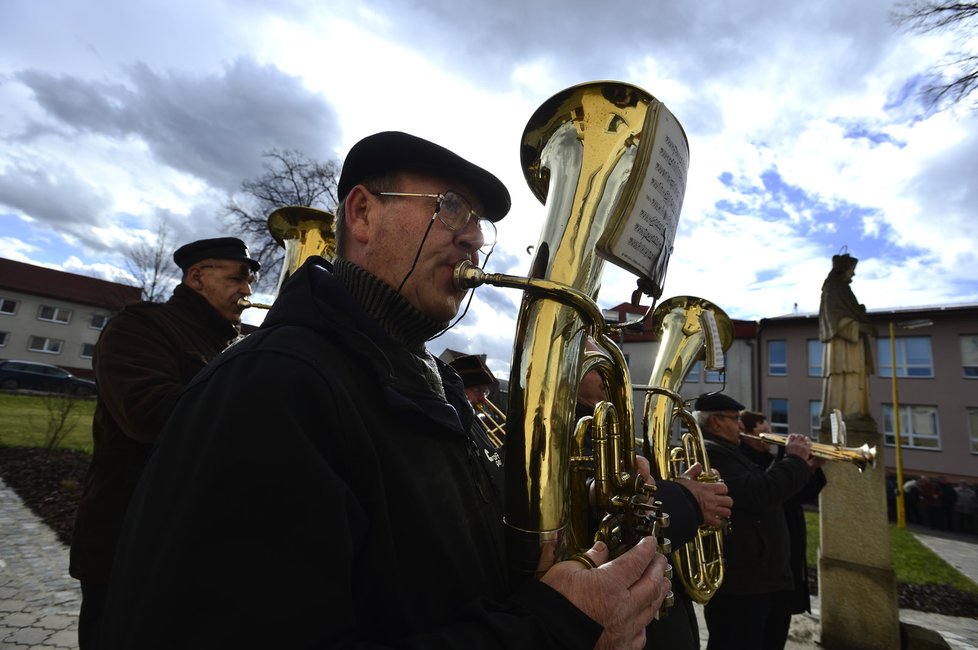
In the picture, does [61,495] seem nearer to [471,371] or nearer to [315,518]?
[471,371]

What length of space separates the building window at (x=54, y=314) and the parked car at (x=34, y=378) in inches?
594

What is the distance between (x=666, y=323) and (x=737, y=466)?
128 cm

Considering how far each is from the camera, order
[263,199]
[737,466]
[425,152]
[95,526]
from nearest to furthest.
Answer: [425,152] < [95,526] < [737,466] < [263,199]

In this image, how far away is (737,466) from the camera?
3.98 m

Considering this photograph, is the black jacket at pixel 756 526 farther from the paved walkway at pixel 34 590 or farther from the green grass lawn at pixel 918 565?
the green grass lawn at pixel 918 565

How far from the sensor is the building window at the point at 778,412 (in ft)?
94.1

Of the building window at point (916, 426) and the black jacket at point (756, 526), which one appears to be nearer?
the black jacket at point (756, 526)

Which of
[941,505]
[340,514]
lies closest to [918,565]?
[941,505]

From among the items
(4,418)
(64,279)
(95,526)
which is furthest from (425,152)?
(64,279)

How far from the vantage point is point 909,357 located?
1037 inches

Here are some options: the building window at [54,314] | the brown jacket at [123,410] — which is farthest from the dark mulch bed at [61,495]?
the building window at [54,314]

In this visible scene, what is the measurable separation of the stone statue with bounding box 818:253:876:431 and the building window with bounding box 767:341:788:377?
83.5ft

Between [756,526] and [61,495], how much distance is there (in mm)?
10834

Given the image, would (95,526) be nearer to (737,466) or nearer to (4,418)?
(737,466)
